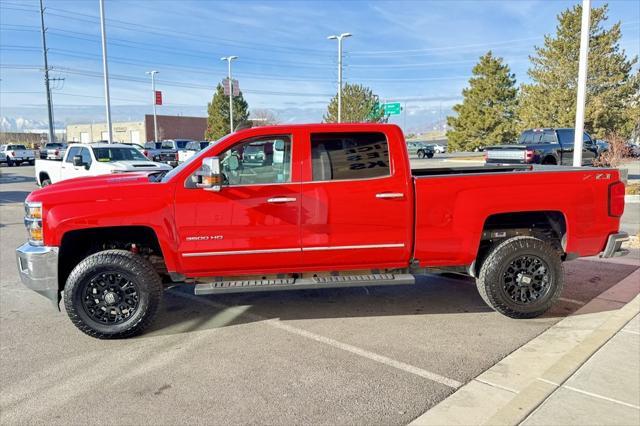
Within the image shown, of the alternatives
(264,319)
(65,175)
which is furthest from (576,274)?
(65,175)

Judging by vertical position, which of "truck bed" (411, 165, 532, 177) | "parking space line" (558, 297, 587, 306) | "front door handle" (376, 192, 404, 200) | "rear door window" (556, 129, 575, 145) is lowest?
"parking space line" (558, 297, 587, 306)

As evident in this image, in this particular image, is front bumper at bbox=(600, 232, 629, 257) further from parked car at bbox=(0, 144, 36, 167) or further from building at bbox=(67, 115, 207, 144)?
building at bbox=(67, 115, 207, 144)

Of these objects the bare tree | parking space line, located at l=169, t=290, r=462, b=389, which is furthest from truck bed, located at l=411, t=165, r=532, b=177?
the bare tree

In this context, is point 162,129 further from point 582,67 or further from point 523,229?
point 523,229

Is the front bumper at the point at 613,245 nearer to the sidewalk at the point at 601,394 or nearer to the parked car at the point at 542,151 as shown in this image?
the sidewalk at the point at 601,394

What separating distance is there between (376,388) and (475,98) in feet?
125

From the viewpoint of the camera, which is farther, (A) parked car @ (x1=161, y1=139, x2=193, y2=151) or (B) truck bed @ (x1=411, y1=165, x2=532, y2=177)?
(A) parked car @ (x1=161, y1=139, x2=193, y2=151)

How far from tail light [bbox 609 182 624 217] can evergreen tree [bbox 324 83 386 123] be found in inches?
1529

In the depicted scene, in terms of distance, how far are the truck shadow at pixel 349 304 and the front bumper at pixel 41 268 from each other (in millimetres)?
1002

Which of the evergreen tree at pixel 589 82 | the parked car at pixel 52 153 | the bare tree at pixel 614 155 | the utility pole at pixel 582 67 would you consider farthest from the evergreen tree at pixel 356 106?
the utility pole at pixel 582 67

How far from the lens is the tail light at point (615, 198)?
5.09 metres

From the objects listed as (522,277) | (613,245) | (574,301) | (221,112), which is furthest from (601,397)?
(221,112)

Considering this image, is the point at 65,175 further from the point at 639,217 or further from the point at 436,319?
the point at 639,217

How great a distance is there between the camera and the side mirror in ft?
14.4
